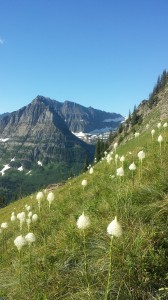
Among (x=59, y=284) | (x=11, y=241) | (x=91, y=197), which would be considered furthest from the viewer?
(x=11, y=241)

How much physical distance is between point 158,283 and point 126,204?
8.06 feet

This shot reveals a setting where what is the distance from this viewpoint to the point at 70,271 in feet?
24.3

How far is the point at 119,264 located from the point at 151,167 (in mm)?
4749

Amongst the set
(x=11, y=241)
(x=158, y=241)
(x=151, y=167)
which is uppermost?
(x=151, y=167)

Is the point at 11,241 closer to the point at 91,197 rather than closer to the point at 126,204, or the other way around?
the point at 91,197

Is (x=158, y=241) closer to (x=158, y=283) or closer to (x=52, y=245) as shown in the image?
(x=158, y=283)

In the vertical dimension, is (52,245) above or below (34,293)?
above

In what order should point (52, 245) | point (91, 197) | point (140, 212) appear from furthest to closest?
1. point (91, 197)
2. point (52, 245)
3. point (140, 212)

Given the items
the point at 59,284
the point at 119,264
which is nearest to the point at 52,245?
the point at 59,284

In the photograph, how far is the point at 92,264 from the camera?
7.31 metres

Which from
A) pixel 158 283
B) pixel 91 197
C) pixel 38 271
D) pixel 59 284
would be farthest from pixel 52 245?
pixel 91 197

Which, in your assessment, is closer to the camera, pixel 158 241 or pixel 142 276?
pixel 142 276

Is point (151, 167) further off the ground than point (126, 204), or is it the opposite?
point (151, 167)

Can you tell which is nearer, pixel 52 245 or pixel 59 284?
pixel 59 284
